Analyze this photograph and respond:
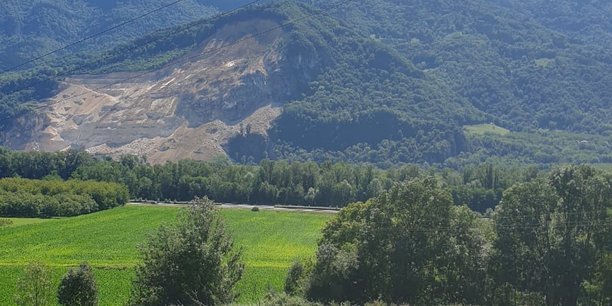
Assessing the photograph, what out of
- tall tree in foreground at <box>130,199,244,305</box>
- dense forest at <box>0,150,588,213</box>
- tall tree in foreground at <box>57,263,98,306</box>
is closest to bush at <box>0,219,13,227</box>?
dense forest at <box>0,150,588,213</box>

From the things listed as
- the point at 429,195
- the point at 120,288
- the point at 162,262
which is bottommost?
the point at 120,288

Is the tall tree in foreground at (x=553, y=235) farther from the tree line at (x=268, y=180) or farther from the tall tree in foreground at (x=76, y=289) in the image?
the tree line at (x=268, y=180)

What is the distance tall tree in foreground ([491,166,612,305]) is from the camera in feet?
124

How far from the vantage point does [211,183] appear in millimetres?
135750

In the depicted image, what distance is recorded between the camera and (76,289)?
3656 cm

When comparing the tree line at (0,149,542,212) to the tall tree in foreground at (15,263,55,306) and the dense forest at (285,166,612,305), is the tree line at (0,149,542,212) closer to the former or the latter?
the dense forest at (285,166,612,305)

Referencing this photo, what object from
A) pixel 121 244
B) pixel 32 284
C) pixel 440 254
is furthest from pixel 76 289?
pixel 121 244

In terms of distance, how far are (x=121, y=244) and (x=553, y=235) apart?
4743cm

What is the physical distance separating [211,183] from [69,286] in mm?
99408

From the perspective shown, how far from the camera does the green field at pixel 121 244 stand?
53.6m

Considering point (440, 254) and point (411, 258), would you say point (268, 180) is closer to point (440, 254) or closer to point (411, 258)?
point (411, 258)

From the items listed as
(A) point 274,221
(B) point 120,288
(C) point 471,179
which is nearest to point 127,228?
(A) point 274,221

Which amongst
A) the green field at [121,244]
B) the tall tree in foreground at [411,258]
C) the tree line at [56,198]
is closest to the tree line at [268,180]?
the tree line at [56,198]

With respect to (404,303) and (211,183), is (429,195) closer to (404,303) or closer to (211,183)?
(404,303)
